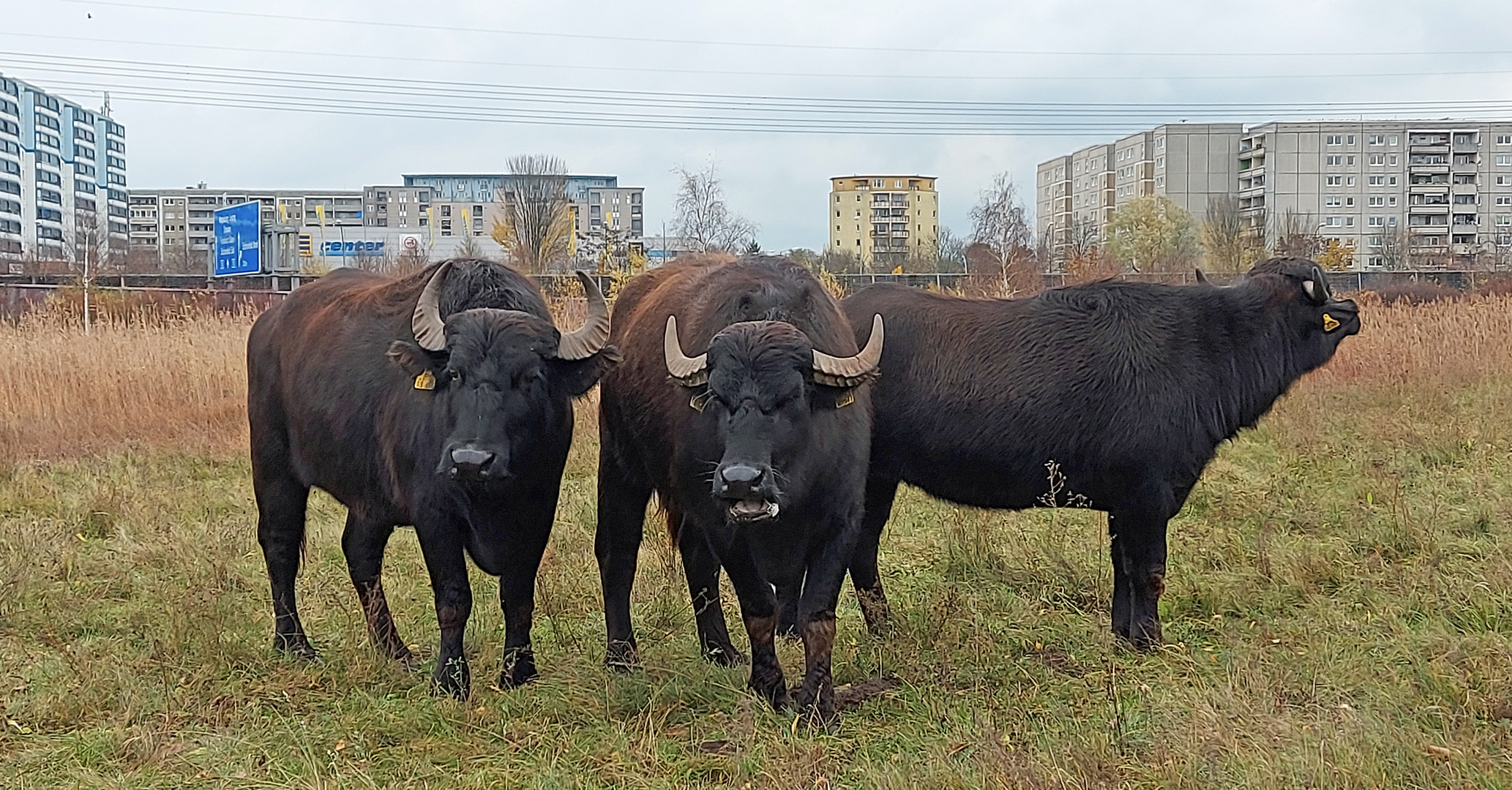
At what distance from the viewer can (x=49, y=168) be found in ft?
466

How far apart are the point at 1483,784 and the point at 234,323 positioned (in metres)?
16.6

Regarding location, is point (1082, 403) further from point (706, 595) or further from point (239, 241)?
point (239, 241)

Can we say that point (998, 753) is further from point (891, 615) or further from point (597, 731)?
point (891, 615)

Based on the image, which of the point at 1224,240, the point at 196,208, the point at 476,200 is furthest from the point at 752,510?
the point at 196,208

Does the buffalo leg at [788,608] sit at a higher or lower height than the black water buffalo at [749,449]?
lower

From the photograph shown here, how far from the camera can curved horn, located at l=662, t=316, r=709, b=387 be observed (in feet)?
17.8

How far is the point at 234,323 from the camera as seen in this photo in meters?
17.6

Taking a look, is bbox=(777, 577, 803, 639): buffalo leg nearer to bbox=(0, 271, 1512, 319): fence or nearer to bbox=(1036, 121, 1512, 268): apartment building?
bbox=(0, 271, 1512, 319): fence

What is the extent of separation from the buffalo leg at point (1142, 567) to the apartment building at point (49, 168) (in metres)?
118

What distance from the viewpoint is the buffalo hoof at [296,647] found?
6.71m

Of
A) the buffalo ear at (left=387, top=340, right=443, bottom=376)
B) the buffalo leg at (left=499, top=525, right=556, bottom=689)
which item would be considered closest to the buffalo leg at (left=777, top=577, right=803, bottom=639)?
the buffalo leg at (left=499, top=525, right=556, bottom=689)

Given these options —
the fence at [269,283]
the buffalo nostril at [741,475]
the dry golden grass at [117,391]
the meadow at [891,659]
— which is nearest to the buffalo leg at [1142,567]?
the meadow at [891,659]

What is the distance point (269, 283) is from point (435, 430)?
3103cm

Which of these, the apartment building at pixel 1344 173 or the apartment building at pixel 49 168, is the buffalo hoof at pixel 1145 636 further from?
the apartment building at pixel 49 168
